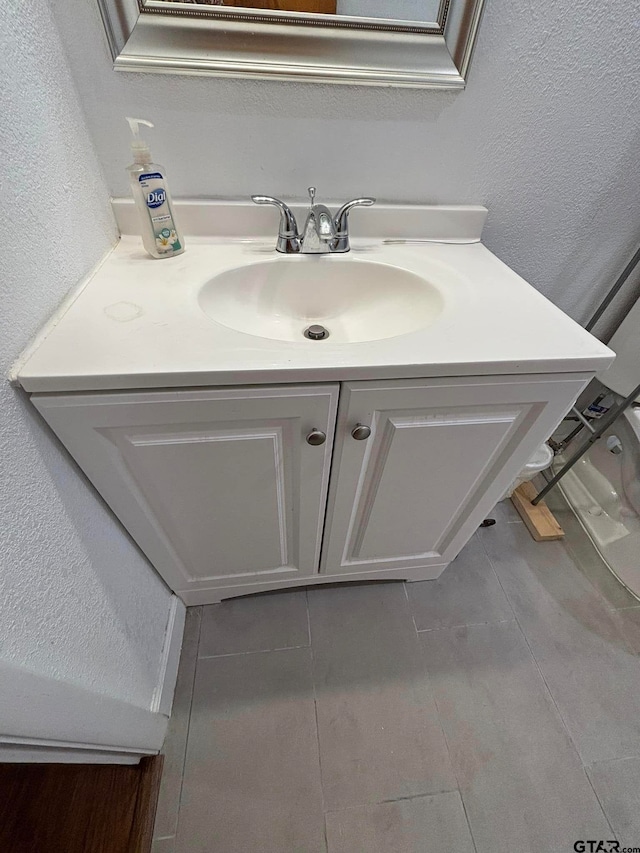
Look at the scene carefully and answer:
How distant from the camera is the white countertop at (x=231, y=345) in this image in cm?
49

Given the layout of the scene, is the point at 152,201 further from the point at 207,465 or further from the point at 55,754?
the point at 55,754

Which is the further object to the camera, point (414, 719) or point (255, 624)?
point (255, 624)

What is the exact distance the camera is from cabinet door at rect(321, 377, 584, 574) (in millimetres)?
587

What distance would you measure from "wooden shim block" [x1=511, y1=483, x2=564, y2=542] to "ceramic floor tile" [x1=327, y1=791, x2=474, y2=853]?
30.9 inches

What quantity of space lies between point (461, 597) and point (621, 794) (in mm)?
497

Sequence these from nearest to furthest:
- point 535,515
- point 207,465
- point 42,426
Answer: point 42,426, point 207,465, point 535,515

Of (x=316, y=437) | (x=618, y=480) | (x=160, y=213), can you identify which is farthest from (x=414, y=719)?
(x=160, y=213)

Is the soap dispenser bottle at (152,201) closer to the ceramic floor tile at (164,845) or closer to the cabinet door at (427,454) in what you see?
the cabinet door at (427,454)

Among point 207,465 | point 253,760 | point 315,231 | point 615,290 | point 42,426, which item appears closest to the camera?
point 42,426

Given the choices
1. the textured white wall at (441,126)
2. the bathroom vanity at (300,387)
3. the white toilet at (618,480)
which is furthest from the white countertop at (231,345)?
the white toilet at (618,480)

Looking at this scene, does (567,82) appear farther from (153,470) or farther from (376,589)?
(376,589)

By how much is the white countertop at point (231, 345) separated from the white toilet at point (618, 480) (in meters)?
0.65

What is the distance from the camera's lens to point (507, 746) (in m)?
0.91

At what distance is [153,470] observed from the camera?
2.04 ft
